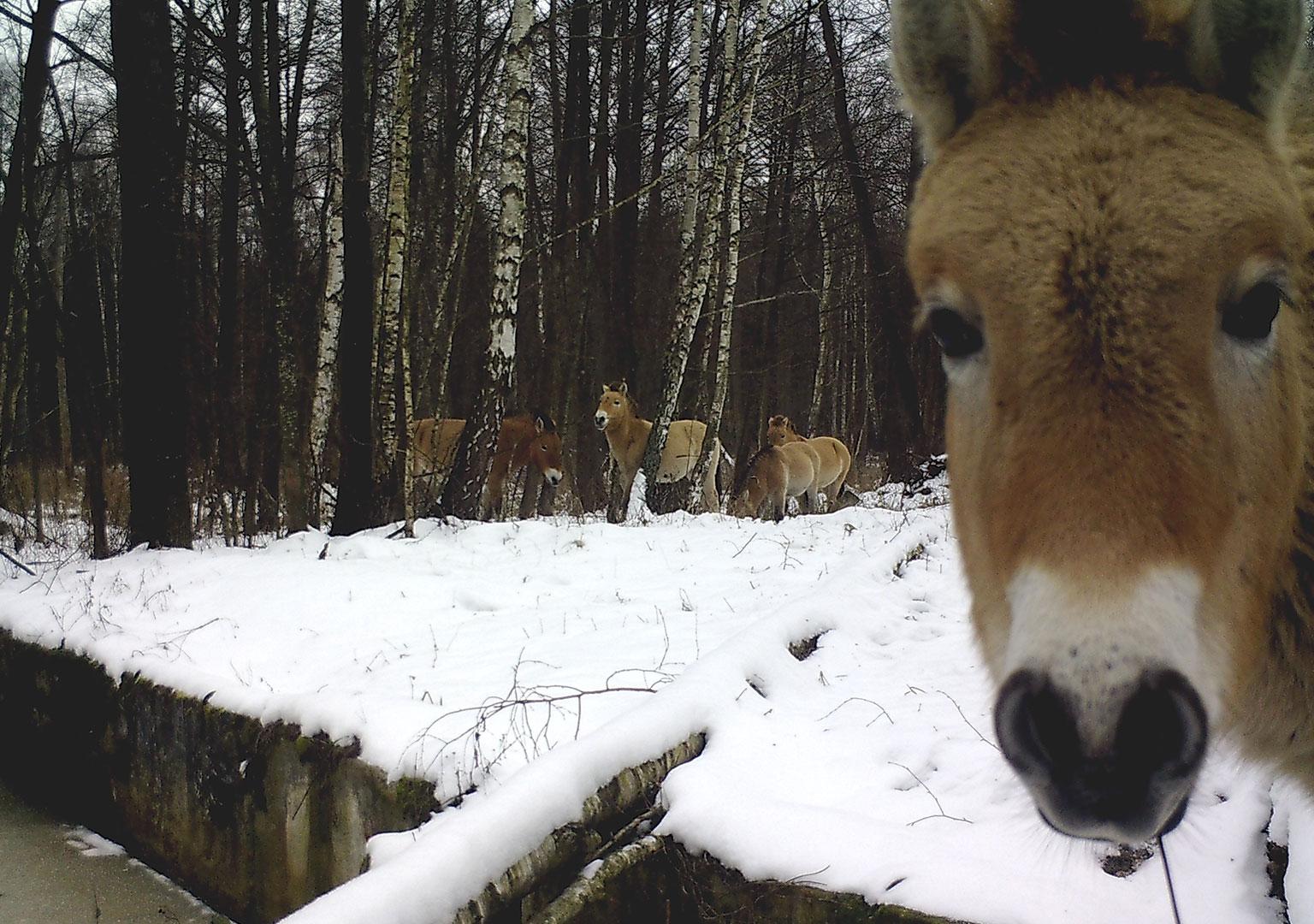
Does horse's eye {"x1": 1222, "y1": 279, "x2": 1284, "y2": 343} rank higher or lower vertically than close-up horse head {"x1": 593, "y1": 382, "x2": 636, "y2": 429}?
lower

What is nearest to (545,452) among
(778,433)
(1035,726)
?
(778,433)

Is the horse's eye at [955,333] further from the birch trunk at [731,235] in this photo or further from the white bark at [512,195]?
the birch trunk at [731,235]

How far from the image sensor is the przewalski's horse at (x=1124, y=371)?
114 cm

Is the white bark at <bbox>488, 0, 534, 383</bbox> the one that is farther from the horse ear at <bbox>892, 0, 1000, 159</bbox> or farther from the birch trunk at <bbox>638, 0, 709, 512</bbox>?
the horse ear at <bbox>892, 0, 1000, 159</bbox>

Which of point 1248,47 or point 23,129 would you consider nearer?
point 1248,47

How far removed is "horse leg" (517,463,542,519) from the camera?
14328 millimetres

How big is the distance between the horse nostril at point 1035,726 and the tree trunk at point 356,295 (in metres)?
7.93

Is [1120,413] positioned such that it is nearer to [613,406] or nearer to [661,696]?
[661,696]

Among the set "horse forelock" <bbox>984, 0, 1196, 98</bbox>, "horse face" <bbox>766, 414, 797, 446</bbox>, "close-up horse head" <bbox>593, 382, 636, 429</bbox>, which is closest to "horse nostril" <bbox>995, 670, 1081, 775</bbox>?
"horse forelock" <bbox>984, 0, 1196, 98</bbox>

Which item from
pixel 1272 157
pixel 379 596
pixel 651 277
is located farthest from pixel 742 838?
pixel 651 277

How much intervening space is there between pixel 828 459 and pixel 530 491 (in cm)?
667

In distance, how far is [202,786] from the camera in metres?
4.33

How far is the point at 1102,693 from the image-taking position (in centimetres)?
108

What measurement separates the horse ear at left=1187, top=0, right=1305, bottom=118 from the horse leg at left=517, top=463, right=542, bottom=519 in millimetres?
12786
